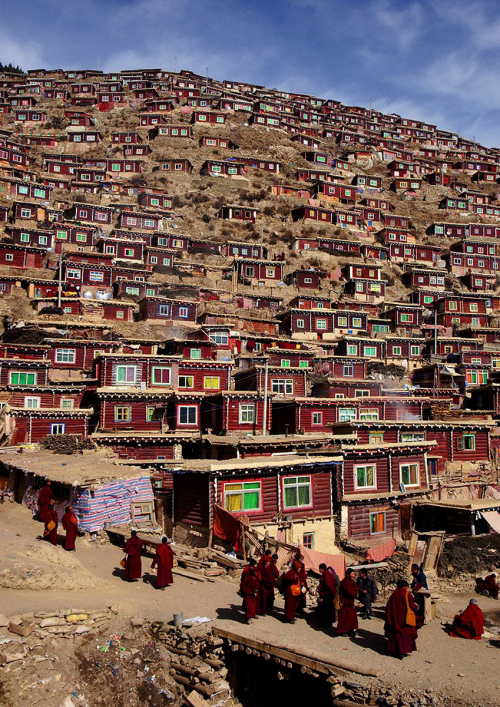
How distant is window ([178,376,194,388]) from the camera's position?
4422 cm

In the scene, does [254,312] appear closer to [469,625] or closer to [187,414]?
[187,414]

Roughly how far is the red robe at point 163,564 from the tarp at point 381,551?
1183 centimetres

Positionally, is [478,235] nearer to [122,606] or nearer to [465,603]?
[465,603]

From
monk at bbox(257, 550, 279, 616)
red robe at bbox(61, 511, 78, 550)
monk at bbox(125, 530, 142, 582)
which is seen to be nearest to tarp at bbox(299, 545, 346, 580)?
monk at bbox(257, 550, 279, 616)

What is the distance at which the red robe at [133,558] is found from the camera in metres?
17.3

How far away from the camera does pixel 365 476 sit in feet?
99.5

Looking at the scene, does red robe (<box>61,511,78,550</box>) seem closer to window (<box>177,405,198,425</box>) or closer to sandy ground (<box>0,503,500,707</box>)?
sandy ground (<box>0,503,500,707</box>)

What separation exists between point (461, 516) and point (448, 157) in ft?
441

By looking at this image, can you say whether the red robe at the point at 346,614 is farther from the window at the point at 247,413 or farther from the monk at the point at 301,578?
the window at the point at 247,413

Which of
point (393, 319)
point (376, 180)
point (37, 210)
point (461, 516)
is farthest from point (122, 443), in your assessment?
point (376, 180)

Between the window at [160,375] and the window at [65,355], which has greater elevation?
the window at [65,355]

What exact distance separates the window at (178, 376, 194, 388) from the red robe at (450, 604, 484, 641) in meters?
31.1

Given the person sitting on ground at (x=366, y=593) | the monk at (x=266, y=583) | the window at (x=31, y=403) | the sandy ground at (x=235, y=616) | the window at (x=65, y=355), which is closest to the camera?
the sandy ground at (x=235, y=616)

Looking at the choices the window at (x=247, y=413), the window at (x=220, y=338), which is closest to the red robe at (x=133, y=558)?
the window at (x=247, y=413)
